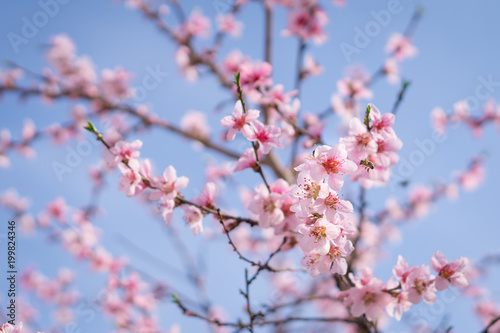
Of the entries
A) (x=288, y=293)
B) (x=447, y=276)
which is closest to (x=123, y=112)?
(x=447, y=276)

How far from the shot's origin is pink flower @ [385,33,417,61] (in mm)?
5047

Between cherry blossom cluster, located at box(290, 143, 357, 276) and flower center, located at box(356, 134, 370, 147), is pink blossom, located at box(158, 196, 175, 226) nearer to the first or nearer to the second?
cherry blossom cluster, located at box(290, 143, 357, 276)

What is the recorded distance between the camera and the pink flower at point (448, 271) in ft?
5.65

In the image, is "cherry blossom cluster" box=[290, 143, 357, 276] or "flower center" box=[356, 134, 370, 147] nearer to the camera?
"cherry blossom cluster" box=[290, 143, 357, 276]

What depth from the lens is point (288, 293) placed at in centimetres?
688

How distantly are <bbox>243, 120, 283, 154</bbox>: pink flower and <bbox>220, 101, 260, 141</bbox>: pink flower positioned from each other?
0.17 ft

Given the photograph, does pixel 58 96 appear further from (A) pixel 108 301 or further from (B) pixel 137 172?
(B) pixel 137 172

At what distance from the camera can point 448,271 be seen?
1767 mm

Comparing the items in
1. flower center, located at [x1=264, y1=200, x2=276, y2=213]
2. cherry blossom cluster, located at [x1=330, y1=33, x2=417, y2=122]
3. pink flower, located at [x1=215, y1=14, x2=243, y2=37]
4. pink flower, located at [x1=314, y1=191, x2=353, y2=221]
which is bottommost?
pink flower, located at [x1=314, y1=191, x2=353, y2=221]

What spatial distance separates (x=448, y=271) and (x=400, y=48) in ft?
14.4

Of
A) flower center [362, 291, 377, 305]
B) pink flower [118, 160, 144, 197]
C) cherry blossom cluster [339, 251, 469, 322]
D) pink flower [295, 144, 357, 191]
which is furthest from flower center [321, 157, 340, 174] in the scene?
pink flower [118, 160, 144, 197]

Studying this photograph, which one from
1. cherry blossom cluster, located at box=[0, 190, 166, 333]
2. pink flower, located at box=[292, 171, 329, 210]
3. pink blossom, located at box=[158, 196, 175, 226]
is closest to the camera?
pink flower, located at box=[292, 171, 329, 210]

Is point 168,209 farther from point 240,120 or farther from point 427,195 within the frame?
point 427,195

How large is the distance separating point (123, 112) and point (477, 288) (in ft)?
27.8
